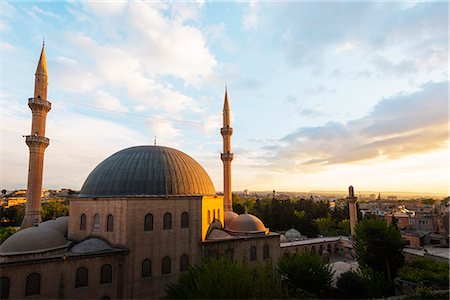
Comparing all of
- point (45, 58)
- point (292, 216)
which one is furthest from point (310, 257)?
point (292, 216)

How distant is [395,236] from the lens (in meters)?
21.4

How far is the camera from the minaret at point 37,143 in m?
23.3

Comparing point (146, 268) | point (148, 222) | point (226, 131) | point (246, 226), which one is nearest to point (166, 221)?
point (148, 222)

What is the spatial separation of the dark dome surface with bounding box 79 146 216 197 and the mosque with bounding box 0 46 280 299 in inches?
2.7

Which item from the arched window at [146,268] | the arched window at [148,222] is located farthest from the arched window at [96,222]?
the arched window at [146,268]

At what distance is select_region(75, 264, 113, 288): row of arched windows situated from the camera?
15391 mm

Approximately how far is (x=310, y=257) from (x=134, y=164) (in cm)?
1366

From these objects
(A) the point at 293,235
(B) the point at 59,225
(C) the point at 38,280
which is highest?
(B) the point at 59,225

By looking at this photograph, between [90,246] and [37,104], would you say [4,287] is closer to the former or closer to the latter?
[90,246]

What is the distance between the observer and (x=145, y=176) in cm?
1925

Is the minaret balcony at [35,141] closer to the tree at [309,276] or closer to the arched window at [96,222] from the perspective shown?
the arched window at [96,222]

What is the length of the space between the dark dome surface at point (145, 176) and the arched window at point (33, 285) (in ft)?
18.9

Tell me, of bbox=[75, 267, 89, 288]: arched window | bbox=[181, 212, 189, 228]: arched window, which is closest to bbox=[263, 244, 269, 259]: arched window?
bbox=[181, 212, 189, 228]: arched window

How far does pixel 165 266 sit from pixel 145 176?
6.18m
